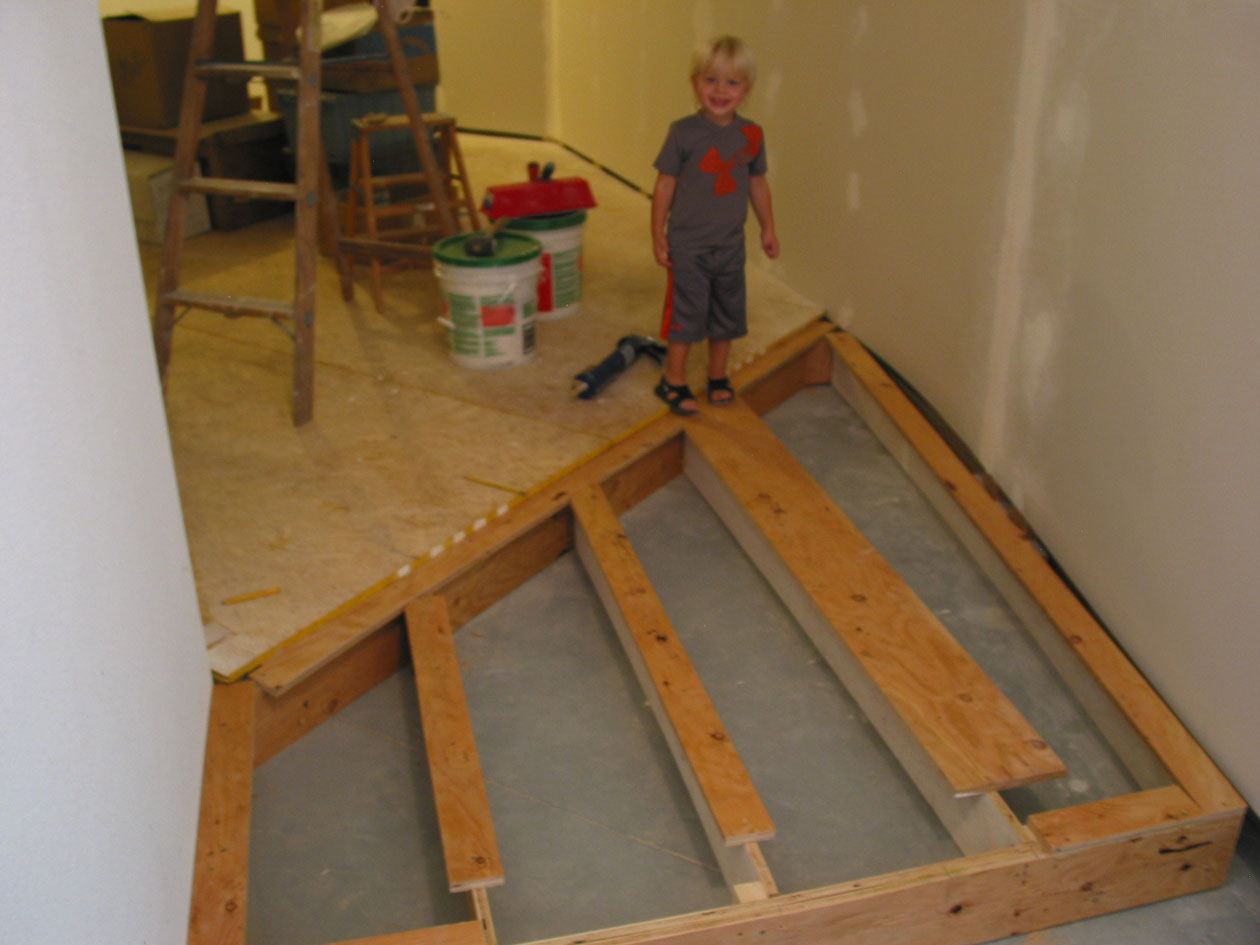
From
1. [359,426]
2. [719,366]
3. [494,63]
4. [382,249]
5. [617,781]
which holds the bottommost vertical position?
[617,781]

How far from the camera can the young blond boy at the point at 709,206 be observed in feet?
9.52

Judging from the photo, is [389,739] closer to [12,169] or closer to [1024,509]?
[12,169]

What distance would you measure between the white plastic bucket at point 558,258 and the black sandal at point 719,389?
2.35 feet

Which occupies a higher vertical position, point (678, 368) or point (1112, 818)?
point (678, 368)

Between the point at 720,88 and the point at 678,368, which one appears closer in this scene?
the point at 720,88

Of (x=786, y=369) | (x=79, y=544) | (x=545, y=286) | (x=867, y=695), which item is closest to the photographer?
(x=79, y=544)

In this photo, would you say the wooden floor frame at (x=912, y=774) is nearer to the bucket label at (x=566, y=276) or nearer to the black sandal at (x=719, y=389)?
the black sandal at (x=719, y=389)

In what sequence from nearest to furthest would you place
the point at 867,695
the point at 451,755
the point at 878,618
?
the point at 451,755
the point at 867,695
the point at 878,618

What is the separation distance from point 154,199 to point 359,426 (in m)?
2.10

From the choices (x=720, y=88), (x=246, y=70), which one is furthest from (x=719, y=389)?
(x=246, y=70)

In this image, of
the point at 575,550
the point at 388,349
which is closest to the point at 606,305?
the point at 388,349

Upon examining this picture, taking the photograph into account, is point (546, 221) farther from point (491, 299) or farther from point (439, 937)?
point (439, 937)

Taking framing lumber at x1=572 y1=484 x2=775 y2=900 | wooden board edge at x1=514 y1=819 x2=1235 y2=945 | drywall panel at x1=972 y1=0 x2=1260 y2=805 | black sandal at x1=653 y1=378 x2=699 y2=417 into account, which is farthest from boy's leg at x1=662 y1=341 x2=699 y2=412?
wooden board edge at x1=514 y1=819 x2=1235 y2=945

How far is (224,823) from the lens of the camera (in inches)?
79.7
